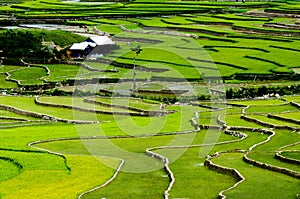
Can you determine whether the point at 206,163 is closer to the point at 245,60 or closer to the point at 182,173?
the point at 182,173

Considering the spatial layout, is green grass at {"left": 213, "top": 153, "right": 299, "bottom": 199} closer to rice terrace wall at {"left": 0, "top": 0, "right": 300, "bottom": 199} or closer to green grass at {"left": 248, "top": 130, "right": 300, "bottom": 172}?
rice terrace wall at {"left": 0, "top": 0, "right": 300, "bottom": 199}

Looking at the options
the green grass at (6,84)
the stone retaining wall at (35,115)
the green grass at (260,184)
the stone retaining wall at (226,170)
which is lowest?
the green grass at (6,84)

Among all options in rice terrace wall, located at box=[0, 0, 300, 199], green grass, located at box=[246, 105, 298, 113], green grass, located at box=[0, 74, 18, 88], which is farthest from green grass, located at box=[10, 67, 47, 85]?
green grass, located at box=[246, 105, 298, 113]

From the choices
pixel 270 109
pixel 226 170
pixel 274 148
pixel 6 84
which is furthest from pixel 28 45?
pixel 226 170

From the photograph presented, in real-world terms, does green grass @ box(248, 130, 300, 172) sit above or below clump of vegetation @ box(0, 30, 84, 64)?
above

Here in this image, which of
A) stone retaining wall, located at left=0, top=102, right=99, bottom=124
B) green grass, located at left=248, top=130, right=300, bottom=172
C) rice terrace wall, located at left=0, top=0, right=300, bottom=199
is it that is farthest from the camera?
stone retaining wall, located at left=0, top=102, right=99, bottom=124

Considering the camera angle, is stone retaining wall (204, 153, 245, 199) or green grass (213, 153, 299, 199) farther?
stone retaining wall (204, 153, 245, 199)

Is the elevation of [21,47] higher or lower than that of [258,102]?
lower

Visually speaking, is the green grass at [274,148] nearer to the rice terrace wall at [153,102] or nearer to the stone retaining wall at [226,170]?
the rice terrace wall at [153,102]

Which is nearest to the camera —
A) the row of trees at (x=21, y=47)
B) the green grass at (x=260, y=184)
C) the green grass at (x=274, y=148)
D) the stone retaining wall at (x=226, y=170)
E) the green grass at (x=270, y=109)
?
the green grass at (x=260, y=184)

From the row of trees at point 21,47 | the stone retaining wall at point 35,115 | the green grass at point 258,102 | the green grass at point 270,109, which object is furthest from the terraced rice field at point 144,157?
the row of trees at point 21,47

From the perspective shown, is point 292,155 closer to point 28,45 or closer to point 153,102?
point 153,102
